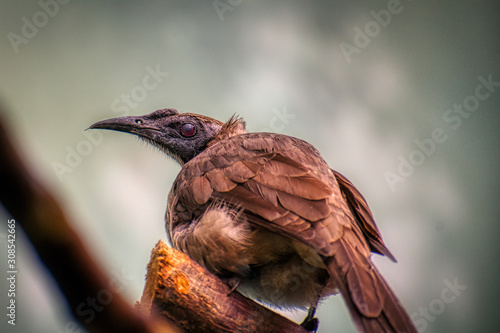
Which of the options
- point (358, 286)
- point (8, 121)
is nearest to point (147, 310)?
point (358, 286)

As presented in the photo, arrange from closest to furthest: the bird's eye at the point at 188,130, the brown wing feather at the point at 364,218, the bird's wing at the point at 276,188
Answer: the bird's wing at the point at 276,188 < the brown wing feather at the point at 364,218 < the bird's eye at the point at 188,130

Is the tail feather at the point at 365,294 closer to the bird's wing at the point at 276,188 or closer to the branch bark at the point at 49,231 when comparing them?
the bird's wing at the point at 276,188

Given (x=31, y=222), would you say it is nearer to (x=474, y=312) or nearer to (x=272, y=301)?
(x=272, y=301)

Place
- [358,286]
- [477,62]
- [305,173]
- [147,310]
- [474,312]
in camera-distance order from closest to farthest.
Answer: [358,286] < [147,310] < [305,173] < [474,312] < [477,62]

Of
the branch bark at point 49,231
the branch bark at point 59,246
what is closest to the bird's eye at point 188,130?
the branch bark at point 59,246

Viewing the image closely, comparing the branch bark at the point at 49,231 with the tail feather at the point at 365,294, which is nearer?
the branch bark at the point at 49,231

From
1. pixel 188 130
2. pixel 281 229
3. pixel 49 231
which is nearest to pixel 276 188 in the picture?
pixel 281 229

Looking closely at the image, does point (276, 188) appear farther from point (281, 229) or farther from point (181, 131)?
point (181, 131)
